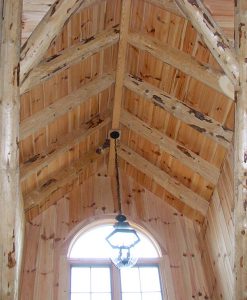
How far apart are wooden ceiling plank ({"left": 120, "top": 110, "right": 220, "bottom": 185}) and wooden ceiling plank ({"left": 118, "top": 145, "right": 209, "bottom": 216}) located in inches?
17.1

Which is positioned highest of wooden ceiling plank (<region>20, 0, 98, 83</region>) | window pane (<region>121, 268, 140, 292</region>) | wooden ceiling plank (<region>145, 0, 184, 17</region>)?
wooden ceiling plank (<region>145, 0, 184, 17</region>)

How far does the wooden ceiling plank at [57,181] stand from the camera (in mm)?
5530

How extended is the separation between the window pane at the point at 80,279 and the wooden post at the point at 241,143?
212 centimetres

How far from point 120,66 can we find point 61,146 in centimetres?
114

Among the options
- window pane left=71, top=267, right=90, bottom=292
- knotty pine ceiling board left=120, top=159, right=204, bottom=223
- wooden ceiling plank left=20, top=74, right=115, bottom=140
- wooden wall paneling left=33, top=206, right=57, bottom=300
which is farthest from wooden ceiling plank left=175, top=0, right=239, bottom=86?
wooden wall paneling left=33, top=206, right=57, bottom=300

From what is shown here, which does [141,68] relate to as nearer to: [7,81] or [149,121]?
[149,121]

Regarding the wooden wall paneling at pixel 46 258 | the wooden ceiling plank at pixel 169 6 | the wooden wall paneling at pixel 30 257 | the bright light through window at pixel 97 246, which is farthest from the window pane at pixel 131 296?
the wooden ceiling plank at pixel 169 6

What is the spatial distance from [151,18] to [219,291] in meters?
2.99

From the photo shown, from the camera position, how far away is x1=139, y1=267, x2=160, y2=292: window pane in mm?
5301

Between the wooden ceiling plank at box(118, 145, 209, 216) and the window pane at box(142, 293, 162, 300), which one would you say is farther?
the wooden ceiling plank at box(118, 145, 209, 216)

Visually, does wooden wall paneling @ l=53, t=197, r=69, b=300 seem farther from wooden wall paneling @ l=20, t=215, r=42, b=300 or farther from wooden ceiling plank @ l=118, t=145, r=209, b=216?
wooden ceiling plank @ l=118, t=145, r=209, b=216

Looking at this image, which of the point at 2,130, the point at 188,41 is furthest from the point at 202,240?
the point at 2,130

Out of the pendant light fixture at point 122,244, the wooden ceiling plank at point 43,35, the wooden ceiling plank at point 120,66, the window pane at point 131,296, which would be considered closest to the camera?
the wooden ceiling plank at point 43,35

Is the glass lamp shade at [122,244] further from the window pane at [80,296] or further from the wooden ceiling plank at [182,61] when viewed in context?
the wooden ceiling plank at [182,61]
